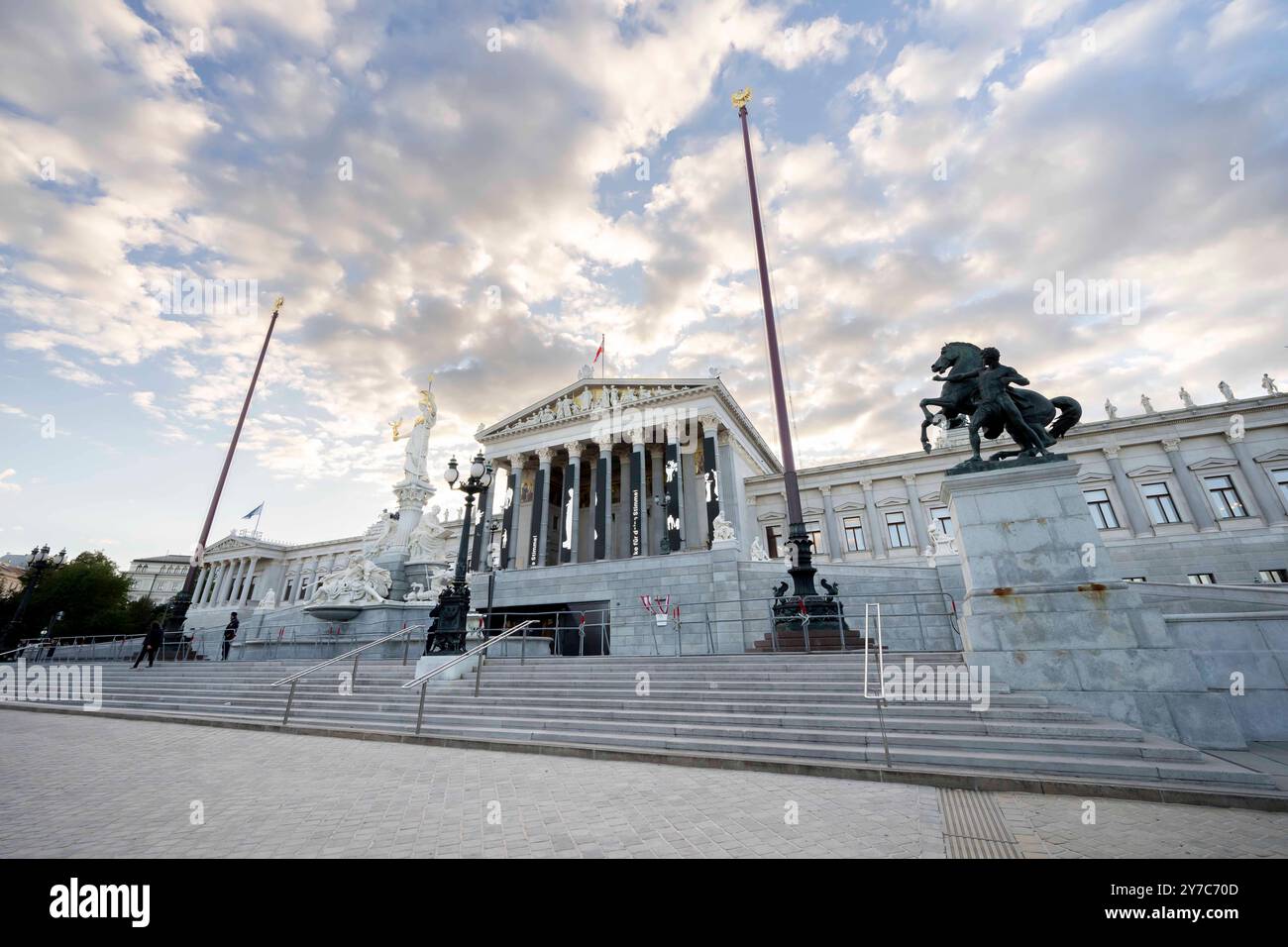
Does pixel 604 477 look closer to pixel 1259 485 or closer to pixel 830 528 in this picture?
pixel 830 528

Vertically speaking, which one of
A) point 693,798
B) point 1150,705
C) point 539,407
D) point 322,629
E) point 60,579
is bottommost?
point 693,798

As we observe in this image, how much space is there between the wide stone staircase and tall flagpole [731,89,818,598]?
4.65 m

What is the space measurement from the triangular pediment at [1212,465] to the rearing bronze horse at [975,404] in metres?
34.7

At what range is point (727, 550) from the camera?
2383 cm

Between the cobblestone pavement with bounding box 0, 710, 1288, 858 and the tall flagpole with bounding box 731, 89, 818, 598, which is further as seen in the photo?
the tall flagpole with bounding box 731, 89, 818, 598

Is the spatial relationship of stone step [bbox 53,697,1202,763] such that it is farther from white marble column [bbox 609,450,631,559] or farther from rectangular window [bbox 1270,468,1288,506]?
rectangular window [bbox 1270,468,1288,506]

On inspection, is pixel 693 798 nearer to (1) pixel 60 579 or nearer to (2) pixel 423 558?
(2) pixel 423 558

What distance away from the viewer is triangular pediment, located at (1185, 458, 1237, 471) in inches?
1240

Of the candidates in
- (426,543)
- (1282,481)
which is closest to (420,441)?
(426,543)

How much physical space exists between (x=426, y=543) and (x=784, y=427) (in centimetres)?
2075

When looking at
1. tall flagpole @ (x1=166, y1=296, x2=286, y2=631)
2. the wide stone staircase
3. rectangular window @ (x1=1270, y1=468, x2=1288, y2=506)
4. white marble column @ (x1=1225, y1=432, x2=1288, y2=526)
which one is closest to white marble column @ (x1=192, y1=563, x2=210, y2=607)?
tall flagpole @ (x1=166, y1=296, x2=286, y2=631)

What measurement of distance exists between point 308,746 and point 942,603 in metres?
21.0

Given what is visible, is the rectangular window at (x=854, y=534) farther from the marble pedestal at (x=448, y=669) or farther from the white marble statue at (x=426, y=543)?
the marble pedestal at (x=448, y=669)
